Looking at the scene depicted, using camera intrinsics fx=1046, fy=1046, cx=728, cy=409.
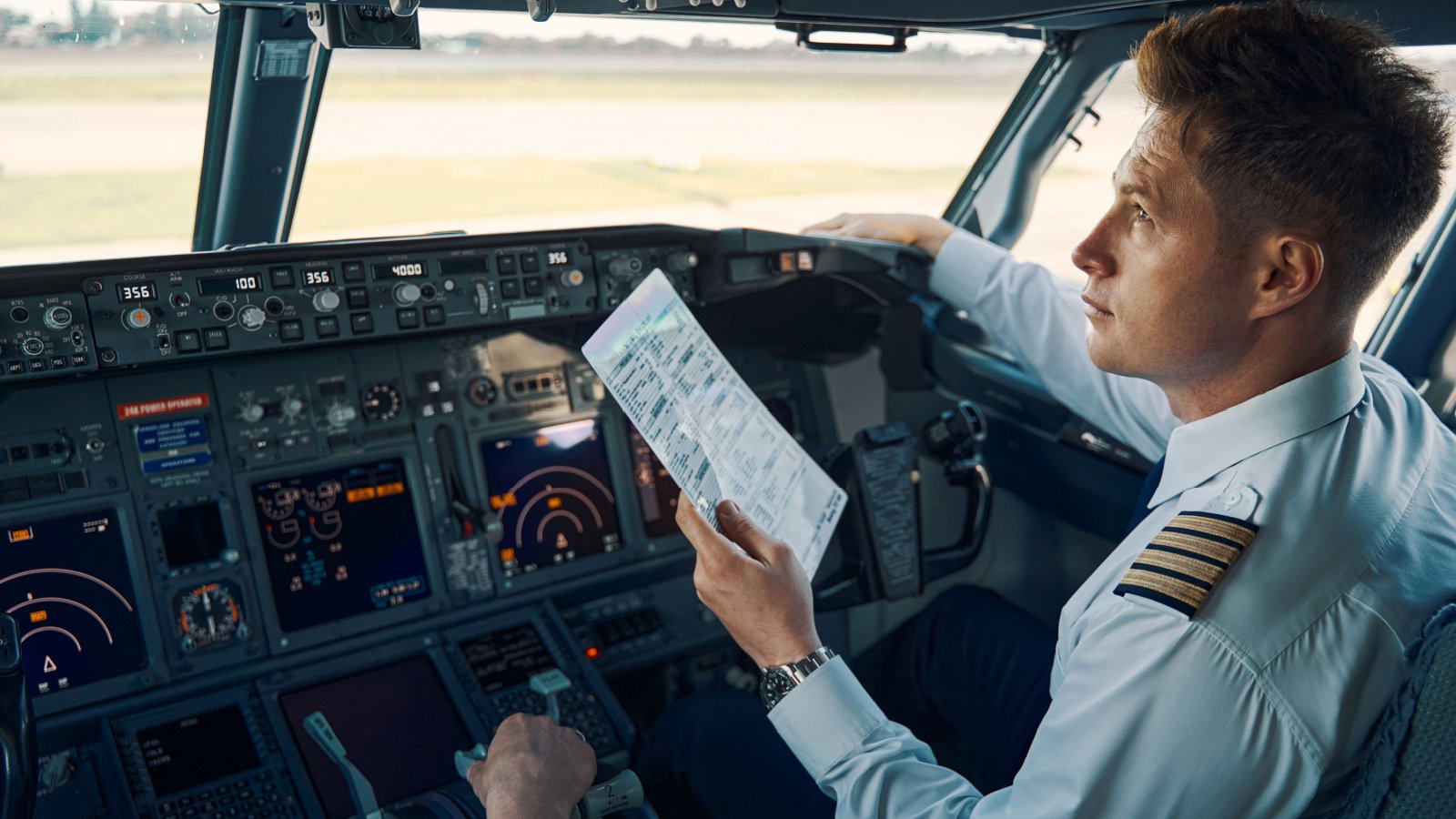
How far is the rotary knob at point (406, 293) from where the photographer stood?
204cm

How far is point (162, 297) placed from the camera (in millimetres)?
1839

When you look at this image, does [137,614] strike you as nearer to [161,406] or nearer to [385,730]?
[161,406]

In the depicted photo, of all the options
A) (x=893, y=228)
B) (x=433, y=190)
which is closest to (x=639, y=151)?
(x=433, y=190)

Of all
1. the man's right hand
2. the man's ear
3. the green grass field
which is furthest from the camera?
the green grass field

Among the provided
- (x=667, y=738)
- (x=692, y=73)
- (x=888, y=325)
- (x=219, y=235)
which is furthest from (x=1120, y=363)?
(x=692, y=73)

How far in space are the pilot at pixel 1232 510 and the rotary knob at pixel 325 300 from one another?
0.90 meters

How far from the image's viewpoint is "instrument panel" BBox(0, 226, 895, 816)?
188 centimetres

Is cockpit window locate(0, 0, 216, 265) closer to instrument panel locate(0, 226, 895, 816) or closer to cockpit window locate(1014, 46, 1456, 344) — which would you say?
instrument panel locate(0, 226, 895, 816)

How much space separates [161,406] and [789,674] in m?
1.39

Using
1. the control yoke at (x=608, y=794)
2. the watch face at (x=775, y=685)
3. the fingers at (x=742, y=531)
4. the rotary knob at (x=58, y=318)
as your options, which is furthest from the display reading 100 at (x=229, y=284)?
the watch face at (x=775, y=685)

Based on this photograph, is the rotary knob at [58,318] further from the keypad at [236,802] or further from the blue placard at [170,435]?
the keypad at [236,802]

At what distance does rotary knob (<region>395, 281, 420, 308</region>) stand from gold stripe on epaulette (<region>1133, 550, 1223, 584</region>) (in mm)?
1446

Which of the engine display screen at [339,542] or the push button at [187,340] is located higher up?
the push button at [187,340]

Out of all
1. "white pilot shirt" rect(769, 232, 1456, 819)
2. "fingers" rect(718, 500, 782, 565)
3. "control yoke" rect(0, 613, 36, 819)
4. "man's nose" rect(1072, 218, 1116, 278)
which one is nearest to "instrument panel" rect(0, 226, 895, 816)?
"control yoke" rect(0, 613, 36, 819)
